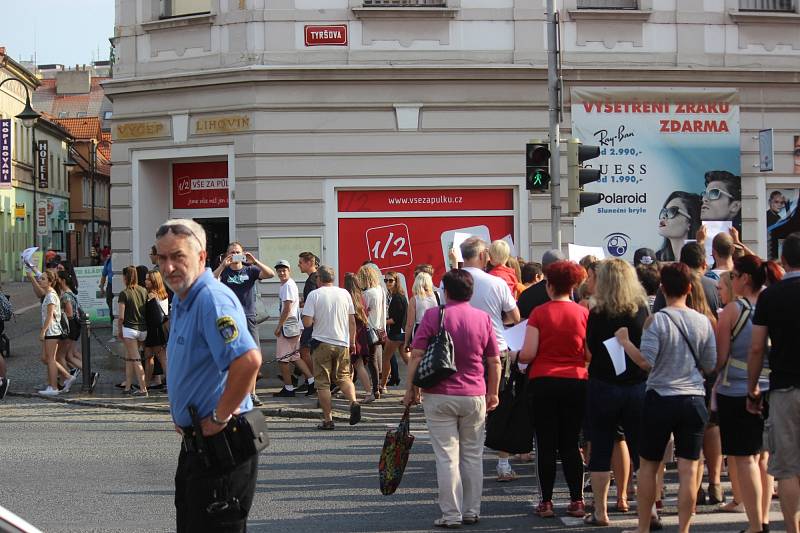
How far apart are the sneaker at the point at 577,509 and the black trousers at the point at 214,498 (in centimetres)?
410

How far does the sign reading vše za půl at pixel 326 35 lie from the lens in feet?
62.9

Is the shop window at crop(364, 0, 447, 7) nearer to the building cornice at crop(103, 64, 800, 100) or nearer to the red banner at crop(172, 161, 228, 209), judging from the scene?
the building cornice at crop(103, 64, 800, 100)

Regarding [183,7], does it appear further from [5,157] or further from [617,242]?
[5,157]

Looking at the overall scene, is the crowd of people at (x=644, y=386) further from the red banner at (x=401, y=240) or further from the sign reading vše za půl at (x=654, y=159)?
the sign reading vše za půl at (x=654, y=159)

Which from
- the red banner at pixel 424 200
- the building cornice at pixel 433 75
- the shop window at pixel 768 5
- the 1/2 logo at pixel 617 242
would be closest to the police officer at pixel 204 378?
the building cornice at pixel 433 75

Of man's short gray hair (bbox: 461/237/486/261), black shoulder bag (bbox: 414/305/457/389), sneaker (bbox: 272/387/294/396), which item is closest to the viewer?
black shoulder bag (bbox: 414/305/457/389)

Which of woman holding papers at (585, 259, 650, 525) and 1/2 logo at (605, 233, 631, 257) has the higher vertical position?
1/2 logo at (605, 233, 631, 257)

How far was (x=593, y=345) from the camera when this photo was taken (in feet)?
26.7

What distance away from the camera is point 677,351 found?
24.6 feet

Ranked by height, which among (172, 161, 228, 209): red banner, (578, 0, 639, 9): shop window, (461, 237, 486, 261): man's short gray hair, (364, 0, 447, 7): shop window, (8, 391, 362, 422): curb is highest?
(578, 0, 639, 9): shop window

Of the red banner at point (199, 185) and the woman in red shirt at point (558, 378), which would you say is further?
the red banner at point (199, 185)

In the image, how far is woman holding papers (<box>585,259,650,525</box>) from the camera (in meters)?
8.06

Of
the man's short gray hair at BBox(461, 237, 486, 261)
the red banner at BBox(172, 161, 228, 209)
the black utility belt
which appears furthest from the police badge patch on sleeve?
the red banner at BBox(172, 161, 228, 209)

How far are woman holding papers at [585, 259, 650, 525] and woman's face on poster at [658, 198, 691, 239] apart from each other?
1221cm
